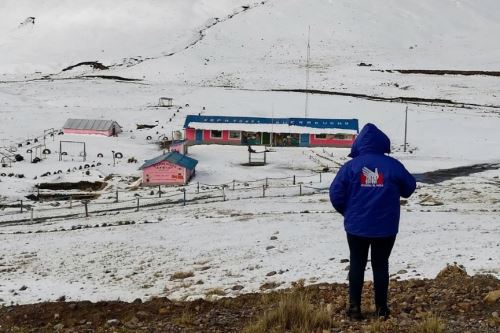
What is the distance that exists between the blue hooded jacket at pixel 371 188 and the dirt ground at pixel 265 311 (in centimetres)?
101

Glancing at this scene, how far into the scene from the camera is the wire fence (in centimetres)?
2670

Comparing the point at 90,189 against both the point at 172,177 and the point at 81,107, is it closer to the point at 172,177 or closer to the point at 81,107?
the point at 172,177

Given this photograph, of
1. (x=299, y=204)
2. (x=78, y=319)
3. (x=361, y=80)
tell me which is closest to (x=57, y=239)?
(x=299, y=204)

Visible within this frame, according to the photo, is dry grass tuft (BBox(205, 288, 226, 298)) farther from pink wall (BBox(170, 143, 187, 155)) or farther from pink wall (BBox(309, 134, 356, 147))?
pink wall (BBox(309, 134, 356, 147))

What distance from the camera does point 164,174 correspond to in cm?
3431

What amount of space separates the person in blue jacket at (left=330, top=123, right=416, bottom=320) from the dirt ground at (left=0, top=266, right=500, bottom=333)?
85 cm

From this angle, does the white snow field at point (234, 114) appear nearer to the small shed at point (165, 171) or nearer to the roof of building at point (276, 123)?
the small shed at point (165, 171)

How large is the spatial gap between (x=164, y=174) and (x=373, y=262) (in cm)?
2884

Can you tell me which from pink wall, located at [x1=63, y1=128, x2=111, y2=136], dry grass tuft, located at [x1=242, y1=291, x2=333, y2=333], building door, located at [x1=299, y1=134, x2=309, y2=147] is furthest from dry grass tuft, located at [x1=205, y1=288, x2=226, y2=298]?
pink wall, located at [x1=63, y1=128, x2=111, y2=136]

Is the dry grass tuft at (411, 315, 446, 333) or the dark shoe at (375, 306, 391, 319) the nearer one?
the dry grass tuft at (411, 315, 446, 333)

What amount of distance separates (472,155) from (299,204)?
23.5m

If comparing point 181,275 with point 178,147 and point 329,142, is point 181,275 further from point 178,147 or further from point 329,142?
point 329,142

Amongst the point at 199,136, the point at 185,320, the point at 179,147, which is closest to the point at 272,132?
the point at 199,136

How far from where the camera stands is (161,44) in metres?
110
